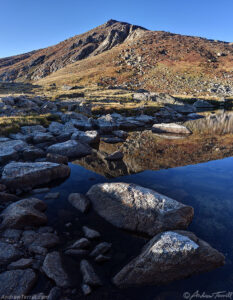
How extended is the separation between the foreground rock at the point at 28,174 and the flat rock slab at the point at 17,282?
18.2 ft

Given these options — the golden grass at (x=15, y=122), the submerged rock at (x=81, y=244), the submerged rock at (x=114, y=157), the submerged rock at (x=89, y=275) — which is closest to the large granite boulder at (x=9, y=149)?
the golden grass at (x=15, y=122)

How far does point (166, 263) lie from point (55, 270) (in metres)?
2.87

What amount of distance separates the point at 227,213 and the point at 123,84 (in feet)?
293

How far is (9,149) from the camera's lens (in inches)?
560

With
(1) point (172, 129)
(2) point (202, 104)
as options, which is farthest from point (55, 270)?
(2) point (202, 104)

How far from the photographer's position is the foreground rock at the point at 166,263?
15.8ft

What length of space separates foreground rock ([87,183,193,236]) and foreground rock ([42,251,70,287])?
245cm

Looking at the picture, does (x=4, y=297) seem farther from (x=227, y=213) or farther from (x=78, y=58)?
(x=78, y=58)

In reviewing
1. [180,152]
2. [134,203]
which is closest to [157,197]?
[134,203]

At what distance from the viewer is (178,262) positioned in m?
4.88

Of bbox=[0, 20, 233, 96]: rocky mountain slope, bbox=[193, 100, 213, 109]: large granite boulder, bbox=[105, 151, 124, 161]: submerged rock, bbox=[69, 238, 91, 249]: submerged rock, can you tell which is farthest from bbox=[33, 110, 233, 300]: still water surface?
bbox=[0, 20, 233, 96]: rocky mountain slope

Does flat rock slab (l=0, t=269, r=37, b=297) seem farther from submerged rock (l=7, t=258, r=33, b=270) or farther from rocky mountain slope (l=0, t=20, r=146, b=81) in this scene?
rocky mountain slope (l=0, t=20, r=146, b=81)

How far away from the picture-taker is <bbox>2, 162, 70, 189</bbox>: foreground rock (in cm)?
955

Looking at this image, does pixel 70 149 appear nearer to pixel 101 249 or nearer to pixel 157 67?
pixel 101 249
